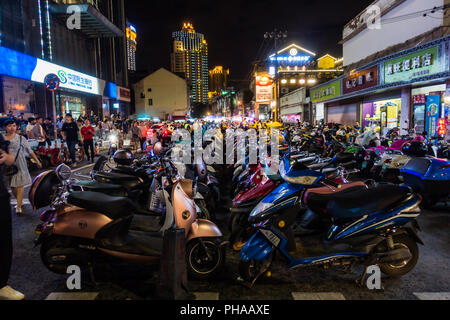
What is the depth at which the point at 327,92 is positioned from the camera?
92.9 ft

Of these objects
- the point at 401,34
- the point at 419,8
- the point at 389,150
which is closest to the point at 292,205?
the point at 389,150

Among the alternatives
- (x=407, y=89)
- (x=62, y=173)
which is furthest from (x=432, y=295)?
(x=407, y=89)

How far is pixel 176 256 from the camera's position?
10.4 feet

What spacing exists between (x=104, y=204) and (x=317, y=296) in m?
2.51

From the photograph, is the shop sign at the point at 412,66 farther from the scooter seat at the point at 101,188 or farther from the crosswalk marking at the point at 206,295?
the crosswalk marking at the point at 206,295

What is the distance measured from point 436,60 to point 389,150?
7.78 m

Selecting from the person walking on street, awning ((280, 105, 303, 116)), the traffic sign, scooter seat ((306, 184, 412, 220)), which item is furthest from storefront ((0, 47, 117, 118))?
awning ((280, 105, 303, 116))

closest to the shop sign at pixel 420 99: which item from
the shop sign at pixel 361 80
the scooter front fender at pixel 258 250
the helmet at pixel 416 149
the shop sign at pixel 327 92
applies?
the shop sign at pixel 361 80

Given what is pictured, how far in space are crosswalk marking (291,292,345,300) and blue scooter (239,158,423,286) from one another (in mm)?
295

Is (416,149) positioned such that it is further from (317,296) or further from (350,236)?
(317,296)

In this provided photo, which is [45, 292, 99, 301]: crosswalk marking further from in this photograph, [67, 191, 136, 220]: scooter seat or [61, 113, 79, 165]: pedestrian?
[61, 113, 79, 165]: pedestrian

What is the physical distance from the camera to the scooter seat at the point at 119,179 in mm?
5886
